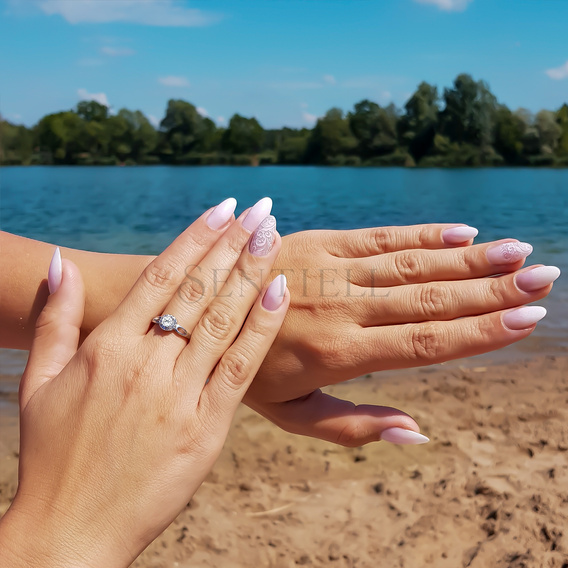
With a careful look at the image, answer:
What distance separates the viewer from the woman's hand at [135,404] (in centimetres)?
101

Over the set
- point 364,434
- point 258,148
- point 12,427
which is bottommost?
point 12,427

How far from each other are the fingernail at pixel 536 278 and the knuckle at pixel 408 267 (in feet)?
0.85

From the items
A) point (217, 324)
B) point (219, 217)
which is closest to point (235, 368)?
point (217, 324)

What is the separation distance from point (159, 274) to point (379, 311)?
595mm

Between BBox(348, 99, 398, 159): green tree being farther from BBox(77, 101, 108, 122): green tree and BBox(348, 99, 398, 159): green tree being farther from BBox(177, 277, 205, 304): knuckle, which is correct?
BBox(177, 277, 205, 304): knuckle

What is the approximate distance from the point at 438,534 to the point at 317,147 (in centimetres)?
3866

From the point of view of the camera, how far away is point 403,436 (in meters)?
1.44

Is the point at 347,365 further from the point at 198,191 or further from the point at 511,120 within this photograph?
the point at 511,120

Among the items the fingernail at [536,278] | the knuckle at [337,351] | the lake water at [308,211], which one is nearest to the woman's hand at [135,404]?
the knuckle at [337,351]

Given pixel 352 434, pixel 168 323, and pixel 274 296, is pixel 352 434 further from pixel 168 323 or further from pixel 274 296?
pixel 168 323

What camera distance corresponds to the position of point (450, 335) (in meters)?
1.36

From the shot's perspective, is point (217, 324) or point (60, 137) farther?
point (60, 137)

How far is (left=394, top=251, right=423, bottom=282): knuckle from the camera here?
1.48 meters


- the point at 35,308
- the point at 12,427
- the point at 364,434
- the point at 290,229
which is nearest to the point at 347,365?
the point at 364,434
